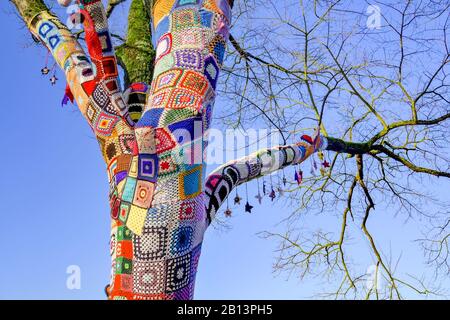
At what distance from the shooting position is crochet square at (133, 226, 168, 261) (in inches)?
83.8

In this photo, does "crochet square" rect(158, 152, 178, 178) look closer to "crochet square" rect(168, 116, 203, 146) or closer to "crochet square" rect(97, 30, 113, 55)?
"crochet square" rect(168, 116, 203, 146)

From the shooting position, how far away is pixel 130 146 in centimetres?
239

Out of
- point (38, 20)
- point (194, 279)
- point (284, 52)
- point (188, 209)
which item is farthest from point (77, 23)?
point (284, 52)

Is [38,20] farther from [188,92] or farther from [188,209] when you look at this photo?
[188,209]

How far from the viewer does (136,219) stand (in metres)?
2.16

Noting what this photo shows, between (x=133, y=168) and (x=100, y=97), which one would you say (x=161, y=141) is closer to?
(x=133, y=168)

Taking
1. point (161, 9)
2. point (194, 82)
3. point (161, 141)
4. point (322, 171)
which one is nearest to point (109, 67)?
point (161, 9)

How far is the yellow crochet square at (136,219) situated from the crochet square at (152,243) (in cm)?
2

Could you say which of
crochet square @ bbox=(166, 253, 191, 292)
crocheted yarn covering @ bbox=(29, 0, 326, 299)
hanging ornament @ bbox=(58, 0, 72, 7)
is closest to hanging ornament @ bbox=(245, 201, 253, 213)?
crocheted yarn covering @ bbox=(29, 0, 326, 299)

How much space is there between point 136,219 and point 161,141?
0.32 metres

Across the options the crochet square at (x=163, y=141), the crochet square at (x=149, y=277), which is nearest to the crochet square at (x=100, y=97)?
the crochet square at (x=163, y=141)

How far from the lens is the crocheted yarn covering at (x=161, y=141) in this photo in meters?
2.14
